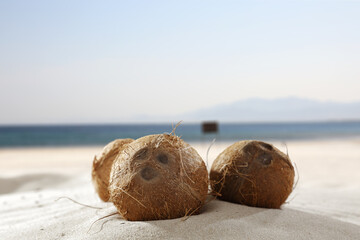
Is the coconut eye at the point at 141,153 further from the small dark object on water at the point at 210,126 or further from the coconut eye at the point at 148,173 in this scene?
the small dark object on water at the point at 210,126

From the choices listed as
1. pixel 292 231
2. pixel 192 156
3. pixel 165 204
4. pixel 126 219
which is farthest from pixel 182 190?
pixel 292 231

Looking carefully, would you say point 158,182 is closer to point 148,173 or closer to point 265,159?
point 148,173

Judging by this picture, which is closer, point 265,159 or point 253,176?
point 253,176

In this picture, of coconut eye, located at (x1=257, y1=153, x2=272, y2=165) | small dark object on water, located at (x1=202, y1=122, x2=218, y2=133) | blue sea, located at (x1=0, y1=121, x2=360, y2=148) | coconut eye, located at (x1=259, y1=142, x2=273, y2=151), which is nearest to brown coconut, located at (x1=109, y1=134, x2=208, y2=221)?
blue sea, located at (x1=0, y1=121, x2=360, y2=148)

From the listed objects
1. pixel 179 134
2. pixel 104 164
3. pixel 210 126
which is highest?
pixel 104 164

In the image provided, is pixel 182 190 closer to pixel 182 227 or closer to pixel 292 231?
pixel 182 227

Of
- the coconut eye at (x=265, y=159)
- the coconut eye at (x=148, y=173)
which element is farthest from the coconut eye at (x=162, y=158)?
the coconut eye at (x=265, y=159)

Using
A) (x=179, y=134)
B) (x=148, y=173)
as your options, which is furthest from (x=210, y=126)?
(x=179, y=134)
